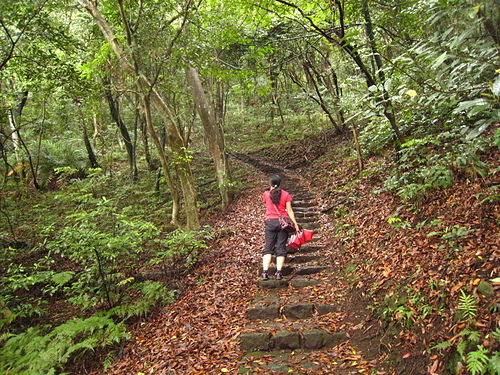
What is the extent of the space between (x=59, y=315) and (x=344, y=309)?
5617mm

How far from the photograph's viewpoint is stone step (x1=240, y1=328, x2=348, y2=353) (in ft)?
13.4

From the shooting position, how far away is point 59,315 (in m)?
6.34

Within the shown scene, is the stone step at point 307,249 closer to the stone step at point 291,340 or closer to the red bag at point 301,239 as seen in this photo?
the red bag at point 301,239

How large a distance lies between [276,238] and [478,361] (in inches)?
146

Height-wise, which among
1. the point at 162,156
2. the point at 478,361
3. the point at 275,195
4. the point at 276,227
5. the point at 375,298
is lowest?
the point at 375,298

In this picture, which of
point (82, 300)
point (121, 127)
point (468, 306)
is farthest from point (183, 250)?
point (121, 127)

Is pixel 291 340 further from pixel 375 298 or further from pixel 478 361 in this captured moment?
pixel 478 361

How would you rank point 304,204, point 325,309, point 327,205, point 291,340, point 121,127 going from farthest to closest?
1. point 121,127
2. point 304,204
3. point 327,205
4. point 325,309
5. point 291,340

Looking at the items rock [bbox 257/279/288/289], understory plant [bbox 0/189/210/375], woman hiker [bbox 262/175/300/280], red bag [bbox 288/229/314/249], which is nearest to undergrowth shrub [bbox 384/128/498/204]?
red bag [bbox 288/229/314/249]

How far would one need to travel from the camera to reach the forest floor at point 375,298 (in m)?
3.29

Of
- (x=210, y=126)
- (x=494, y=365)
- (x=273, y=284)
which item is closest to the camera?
(x=494, y=365)

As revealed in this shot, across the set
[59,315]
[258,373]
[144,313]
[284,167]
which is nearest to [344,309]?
[258,373]

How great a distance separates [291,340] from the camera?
13.7 ft

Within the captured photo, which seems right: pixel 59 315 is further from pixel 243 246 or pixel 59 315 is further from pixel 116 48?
pixel 116 48
